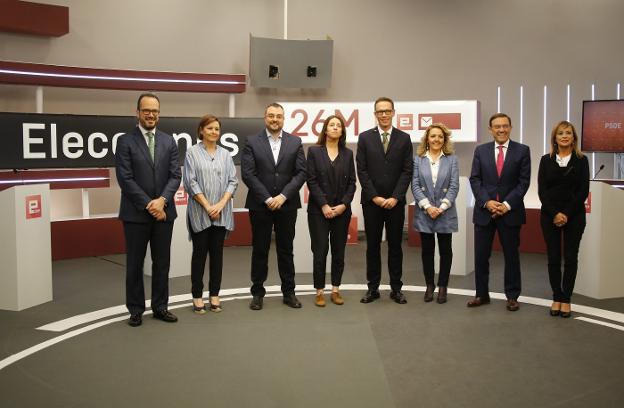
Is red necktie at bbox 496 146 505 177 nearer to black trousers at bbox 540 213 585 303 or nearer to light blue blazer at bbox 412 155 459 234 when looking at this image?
light blue blazer at bbox 412 155 459 234

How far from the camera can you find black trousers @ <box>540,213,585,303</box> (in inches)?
170

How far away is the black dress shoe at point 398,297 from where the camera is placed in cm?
470

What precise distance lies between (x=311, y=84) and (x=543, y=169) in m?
4.07

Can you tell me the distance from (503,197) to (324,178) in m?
1.28

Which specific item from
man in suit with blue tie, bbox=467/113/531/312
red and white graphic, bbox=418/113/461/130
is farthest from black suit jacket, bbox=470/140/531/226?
red and white graphic, bbox=418/113/461/130

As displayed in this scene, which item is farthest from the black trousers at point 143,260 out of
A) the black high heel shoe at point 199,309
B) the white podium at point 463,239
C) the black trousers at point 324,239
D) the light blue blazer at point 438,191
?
the white podium at point 463,239

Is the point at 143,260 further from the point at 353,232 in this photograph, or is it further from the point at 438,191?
the point at 353,232

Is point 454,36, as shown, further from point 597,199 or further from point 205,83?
point 597,199

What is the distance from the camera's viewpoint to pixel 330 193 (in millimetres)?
4574

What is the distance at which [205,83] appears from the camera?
7371 millimetres

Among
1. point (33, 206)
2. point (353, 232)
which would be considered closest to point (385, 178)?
point (33, 206)

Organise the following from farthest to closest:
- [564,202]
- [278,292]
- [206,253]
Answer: [278,292], [206,253], [564,202]

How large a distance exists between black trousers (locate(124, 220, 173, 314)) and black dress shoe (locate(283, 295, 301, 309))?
0.89m

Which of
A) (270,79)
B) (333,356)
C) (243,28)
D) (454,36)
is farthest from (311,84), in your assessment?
(333,356)
